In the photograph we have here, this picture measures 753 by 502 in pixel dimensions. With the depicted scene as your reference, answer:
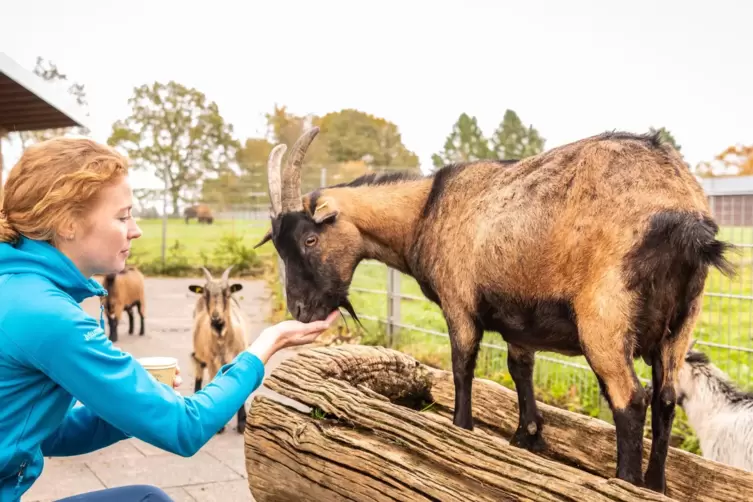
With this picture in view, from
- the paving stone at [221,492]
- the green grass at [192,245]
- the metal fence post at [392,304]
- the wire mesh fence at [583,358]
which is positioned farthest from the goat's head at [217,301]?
the green grass at [192,245]

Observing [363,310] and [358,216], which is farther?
[363,310]

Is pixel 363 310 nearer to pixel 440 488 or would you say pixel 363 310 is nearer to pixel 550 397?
pixel 550 397

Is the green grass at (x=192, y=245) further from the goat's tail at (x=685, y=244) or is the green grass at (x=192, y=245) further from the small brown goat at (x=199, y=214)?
the goat's tail at (x=685, y=244)

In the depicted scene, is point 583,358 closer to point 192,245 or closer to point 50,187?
point 50,187

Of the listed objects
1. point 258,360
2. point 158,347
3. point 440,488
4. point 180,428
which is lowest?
point 158,347

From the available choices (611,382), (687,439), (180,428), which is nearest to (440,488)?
(611,382)

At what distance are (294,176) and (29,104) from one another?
6.70 meters

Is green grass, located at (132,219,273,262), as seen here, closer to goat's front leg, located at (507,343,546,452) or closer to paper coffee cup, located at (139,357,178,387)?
goat's front leg, located at (507,343,546,452)

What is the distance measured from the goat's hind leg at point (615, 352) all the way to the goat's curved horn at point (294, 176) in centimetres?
147

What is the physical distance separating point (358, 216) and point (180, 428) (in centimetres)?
169

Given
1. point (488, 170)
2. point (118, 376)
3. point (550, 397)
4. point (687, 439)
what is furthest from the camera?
point (550, 397)

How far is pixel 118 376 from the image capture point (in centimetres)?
184

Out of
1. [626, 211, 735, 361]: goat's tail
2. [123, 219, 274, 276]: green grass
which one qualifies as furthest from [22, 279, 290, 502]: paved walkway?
[123, 219, 274, 276]: green grass

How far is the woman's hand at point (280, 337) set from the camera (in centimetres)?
225
